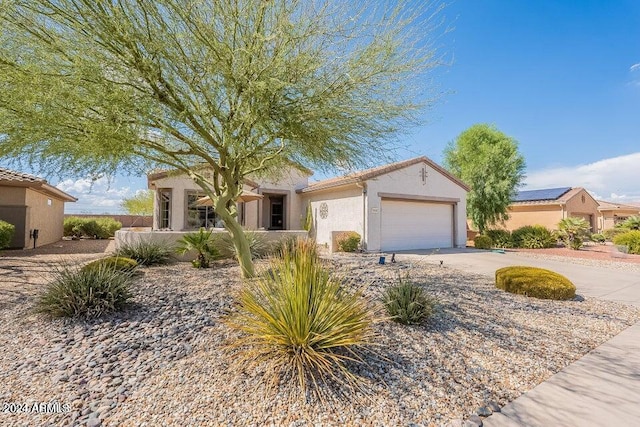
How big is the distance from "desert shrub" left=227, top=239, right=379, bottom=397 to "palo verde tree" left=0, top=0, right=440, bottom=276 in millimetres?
3106

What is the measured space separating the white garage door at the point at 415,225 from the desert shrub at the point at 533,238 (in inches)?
205

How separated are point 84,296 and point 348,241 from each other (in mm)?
11159

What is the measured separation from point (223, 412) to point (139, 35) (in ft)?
17.1

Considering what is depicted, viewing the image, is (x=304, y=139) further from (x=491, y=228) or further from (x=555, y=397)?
(x=491, y=228)

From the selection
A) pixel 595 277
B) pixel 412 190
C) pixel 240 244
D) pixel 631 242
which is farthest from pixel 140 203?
pixel 631 242

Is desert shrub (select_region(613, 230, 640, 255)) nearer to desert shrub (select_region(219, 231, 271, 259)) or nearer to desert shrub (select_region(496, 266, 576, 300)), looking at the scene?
desert shrub (select_region(496, 266, 576, 300))

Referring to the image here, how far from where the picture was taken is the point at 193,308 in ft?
17.3

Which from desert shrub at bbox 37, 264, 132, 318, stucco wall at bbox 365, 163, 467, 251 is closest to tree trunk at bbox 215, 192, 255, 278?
desert shrub at bbox 37, 264, 132, 318

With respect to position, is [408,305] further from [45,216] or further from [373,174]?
[45,216]

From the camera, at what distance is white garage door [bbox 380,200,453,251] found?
16.2 metres

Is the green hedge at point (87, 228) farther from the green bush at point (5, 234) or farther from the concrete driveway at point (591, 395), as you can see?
the concrete driveway at point (591, 395)

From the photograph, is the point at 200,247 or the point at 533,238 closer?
the point at 200,247

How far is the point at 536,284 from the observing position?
714 cm

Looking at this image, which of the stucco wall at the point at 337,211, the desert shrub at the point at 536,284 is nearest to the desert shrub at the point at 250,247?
the stucco wall at the point at 337,211
